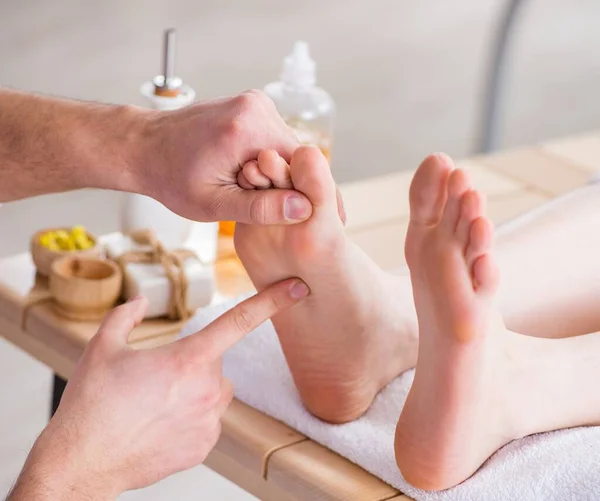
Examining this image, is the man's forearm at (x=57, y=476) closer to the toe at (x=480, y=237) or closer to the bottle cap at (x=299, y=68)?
the toe at (x=480, y=237)

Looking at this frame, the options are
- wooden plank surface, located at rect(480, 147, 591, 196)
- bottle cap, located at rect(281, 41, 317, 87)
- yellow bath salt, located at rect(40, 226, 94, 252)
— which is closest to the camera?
yellow bath salt, located at rect(40, 226, 94, 252)

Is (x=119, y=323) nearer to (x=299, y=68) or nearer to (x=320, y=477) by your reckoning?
(x=320, y=477)

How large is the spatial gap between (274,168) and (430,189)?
14cm

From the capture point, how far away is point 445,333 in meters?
0.89

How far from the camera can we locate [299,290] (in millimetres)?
980

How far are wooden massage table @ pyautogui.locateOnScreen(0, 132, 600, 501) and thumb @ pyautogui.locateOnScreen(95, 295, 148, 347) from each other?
171mm

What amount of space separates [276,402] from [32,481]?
1.01ft

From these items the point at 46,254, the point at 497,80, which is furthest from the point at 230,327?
the point at 497,80

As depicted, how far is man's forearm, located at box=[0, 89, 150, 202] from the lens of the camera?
1058 mm

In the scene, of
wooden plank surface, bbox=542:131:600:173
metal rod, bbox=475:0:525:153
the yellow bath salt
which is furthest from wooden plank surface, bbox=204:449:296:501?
metal rod, bbox=475:0:525:153

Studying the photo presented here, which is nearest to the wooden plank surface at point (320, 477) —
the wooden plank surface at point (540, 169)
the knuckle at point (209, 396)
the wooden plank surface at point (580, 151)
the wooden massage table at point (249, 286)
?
the wooden massage table at point (249, 286)

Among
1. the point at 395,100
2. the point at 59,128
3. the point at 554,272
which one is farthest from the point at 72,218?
the point at 554,272

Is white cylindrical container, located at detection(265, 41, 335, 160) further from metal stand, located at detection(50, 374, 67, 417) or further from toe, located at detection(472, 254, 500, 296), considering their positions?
toe, located at detection(472, 254, 500, 296)

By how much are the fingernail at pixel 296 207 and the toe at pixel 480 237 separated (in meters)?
0.15
